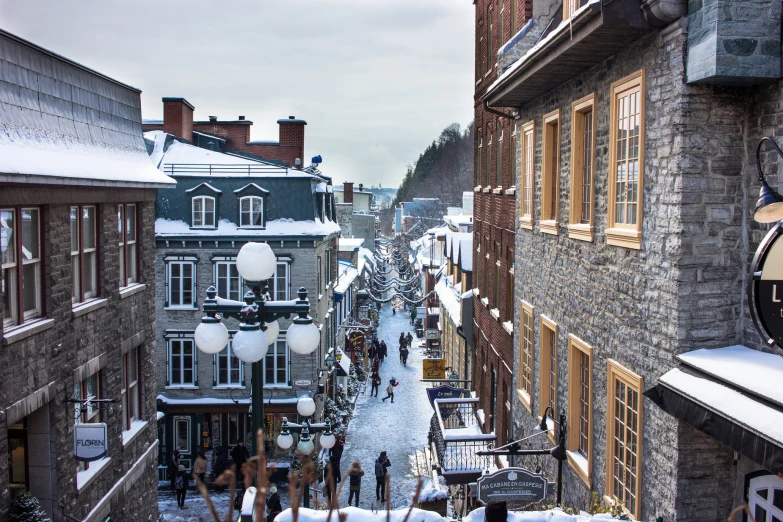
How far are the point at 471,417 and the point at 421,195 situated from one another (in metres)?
94.4

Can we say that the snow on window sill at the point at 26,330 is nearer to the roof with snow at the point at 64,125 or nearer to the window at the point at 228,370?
the roof with snow at the point at 64,125

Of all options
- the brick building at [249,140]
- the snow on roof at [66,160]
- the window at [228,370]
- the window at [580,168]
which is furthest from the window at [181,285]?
the window at [580,168]

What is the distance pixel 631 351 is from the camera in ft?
27.0

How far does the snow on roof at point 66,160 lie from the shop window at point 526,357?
24.3 feet

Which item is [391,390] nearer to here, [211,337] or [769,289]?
[211,337]

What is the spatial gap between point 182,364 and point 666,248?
20.8 m

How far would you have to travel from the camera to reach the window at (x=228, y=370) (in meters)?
25.2

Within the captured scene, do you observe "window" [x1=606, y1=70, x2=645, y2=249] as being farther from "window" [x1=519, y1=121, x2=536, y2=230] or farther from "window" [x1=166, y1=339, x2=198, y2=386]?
"window" [x1=166, y1=339, x2=198, y2=386]

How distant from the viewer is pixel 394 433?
2759 centimetres

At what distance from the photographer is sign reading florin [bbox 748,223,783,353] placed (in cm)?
594

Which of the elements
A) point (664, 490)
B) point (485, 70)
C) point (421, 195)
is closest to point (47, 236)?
point (664, 490)

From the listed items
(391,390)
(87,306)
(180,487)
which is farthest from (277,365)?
(87,306)

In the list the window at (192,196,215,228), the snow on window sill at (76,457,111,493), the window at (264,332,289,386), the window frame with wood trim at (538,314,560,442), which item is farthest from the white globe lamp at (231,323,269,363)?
the window at (192,196,215,228)

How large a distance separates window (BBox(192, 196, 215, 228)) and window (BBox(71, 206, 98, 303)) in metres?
13.1
